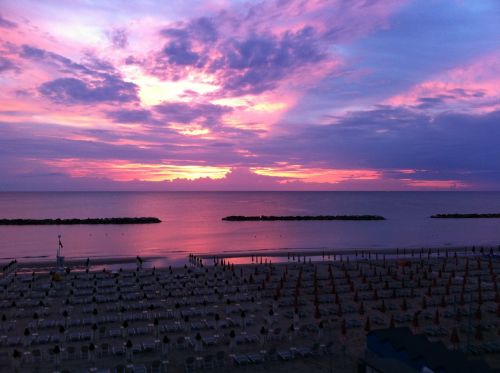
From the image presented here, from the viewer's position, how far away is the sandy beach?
57.2ft

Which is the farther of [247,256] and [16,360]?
[247,256]

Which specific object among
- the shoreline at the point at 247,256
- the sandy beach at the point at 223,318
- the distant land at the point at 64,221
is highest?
Answer: the distant land at the point at 64,221

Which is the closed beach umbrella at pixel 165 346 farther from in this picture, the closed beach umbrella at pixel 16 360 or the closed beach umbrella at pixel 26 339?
the closed beach umbrella at pixel 26 339

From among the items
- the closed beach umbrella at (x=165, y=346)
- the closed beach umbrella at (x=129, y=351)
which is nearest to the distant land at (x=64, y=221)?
the closed beach umbrella at (x=165, y=346)

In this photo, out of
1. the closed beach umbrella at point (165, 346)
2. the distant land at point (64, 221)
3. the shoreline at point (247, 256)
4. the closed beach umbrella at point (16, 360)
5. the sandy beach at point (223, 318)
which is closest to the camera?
the closed beach umbrella at point (16, 360)

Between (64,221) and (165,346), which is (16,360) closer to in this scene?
(165,346)

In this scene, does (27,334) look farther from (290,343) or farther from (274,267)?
(274,267)

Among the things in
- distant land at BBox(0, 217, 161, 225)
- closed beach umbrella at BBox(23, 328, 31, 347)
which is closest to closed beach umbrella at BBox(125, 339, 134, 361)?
closed beach umbrella at BBox(23, 328, 31, 347)

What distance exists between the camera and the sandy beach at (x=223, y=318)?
1742 cm

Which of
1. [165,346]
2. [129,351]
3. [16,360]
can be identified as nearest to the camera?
[16,360]

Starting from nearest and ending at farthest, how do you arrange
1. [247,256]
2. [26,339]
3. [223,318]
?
[26,339] < [223,318] < [247,256]

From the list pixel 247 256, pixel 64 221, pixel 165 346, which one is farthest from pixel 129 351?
pixel 64 221

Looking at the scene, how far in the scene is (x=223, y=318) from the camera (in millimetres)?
23203

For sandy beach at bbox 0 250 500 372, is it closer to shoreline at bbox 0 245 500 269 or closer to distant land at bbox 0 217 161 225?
shoreline at bbox 0 245 500 269
